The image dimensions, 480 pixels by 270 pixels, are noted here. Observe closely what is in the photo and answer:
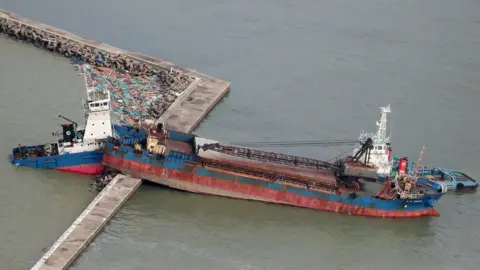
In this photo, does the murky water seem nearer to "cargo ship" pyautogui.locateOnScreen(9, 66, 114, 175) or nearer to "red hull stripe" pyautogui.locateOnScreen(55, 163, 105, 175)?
"red hull stripe" pyautogui.locateOnScreen(55, 163, 105, 175)

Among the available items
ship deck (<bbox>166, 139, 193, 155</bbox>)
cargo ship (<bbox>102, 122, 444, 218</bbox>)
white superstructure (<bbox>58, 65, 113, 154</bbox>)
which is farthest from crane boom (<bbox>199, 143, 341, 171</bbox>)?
white superstructure (<bbox>58, 65, 113, 154</bbox>)

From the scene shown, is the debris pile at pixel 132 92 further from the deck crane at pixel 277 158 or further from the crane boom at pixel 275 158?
the crane boom at pixel 275 158

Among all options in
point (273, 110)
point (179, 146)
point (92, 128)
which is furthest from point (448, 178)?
point (92, 128)

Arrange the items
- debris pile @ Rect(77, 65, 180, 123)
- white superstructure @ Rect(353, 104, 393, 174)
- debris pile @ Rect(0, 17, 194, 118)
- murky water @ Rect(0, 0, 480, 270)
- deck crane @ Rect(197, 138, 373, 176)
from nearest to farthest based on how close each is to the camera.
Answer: murky water @ Rect(0, 0, 480, 270)
white superstructure @ Rect(353, 104, 393, 174)
deck crane @ Rect(197, 138, 373, 176)
debris pile @ Rect(77, 65, 180, 123)
debris pile @ Rect(0, 17, 194, 118)

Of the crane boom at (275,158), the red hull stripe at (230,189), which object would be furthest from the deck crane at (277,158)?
the red hull stripe at (230,189)

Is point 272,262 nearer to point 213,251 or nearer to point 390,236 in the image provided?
point 213,251

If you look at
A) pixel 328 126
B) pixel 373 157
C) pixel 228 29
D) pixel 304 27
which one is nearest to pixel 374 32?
pixel 304 27

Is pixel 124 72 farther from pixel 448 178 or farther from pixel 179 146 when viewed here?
pixel 448 178

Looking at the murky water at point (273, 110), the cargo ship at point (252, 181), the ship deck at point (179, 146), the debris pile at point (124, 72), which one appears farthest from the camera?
the debris pile at point (124, 72)
